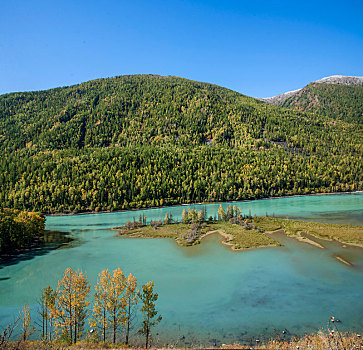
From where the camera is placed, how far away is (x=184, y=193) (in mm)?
158125

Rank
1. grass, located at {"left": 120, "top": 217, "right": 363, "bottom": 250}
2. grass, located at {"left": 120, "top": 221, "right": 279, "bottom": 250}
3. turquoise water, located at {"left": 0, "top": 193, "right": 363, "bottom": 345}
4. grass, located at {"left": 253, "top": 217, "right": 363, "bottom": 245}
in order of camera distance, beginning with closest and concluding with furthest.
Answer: turquoise water, located at {"left": 0, "top": 193, "right": 363, "bottom": 345}, grass, located at {"left": 253, "top": 217, "right": 363, "bottom": 245}, grass, located at {"left": 120, "top": 221, "right": 279, "bottom": 250}, grass, located at {"left": 120, "top": 217, "right": 363, "bottom": 250}

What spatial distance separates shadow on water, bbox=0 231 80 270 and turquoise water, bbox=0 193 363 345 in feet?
5.62

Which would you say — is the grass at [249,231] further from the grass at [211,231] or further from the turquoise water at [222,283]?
the turquoise water at [222,283]

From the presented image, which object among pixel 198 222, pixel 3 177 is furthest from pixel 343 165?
pixel 3 177

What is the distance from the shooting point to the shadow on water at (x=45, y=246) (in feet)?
193

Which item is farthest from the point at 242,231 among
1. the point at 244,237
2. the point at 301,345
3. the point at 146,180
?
the point at 146,180

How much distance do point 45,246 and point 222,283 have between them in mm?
51355

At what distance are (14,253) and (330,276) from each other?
66848 millimetres

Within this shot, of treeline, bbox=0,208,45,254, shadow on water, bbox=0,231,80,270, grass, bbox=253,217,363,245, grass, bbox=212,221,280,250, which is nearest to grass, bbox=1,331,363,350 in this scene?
shadow on water, bbox=0,231,80,270

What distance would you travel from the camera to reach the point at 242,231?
7575cm

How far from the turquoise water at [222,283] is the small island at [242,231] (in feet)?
11.4

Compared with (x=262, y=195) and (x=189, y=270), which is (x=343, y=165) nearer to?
(x=262, y=195)

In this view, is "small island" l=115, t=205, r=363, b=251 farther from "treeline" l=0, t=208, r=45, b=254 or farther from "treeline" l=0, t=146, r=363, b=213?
"treeline" l=0, t=146, r=363, b=213

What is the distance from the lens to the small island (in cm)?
6412
